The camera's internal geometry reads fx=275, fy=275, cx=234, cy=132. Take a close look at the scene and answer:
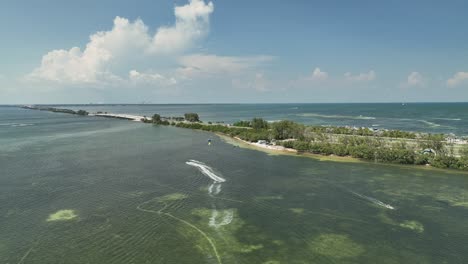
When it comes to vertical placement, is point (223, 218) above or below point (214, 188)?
below

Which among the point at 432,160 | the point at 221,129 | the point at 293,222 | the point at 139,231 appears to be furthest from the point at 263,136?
the point at 139,231

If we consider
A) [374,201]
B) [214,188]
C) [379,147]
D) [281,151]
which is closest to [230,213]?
[214,188]

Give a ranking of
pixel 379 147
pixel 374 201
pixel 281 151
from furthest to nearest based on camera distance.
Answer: pixel 281 151
pixel 379 147
pixel 374 201

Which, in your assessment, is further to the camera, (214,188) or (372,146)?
(372,146)

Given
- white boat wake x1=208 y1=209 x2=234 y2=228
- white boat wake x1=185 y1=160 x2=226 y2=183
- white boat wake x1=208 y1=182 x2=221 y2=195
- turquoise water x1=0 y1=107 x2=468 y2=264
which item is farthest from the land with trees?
white boat wake x1=208 y1=209 x2=234 y2=228

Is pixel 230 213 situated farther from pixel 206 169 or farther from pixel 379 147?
pixel 379 147

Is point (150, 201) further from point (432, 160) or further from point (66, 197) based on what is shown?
point (432, 160)

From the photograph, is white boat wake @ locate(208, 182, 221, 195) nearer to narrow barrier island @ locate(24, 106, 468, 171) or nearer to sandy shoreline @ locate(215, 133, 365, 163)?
sandy shoreline @ locate(215, 133, 365, 163)
